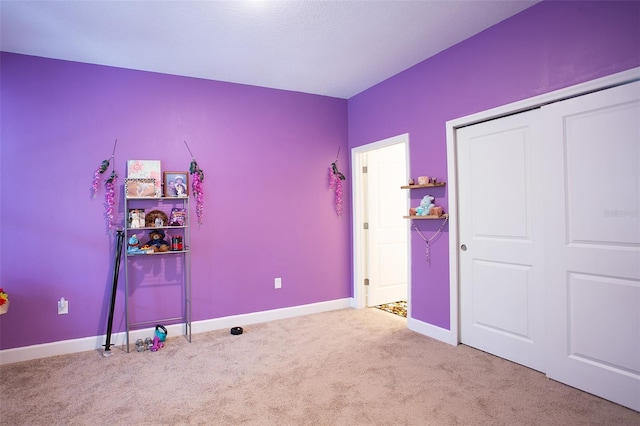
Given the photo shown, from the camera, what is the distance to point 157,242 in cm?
347

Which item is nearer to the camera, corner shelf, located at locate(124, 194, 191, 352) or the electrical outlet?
the electrical outlet

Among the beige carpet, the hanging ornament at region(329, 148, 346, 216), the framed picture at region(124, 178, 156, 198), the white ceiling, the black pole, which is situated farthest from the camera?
the hanging ornament at region(329, 148, 346, 216)

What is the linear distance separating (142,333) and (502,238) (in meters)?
3.36

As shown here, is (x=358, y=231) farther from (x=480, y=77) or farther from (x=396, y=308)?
(x=480, y=77)

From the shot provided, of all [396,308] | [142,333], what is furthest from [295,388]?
[396,308]

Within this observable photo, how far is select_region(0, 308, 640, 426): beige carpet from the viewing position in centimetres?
216

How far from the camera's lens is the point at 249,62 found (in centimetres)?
346

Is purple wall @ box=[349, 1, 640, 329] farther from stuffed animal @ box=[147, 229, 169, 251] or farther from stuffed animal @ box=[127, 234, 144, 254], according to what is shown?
stuffed animal @ box=[127, 234, 144, 254]

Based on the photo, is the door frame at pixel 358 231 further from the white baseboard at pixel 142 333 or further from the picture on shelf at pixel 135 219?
the picture on shelf at pixel 135 219

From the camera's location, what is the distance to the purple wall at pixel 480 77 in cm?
226

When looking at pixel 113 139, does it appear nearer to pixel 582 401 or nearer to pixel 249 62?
pixel 249 62

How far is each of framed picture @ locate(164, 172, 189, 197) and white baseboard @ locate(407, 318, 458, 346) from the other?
2.61 meters

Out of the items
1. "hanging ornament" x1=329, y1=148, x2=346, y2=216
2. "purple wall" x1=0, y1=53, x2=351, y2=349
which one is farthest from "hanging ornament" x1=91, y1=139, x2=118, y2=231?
"hanging ornament" x1=329, y1=148, x2=346, y2=216

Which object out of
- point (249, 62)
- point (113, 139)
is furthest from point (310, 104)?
point (113, 139)
